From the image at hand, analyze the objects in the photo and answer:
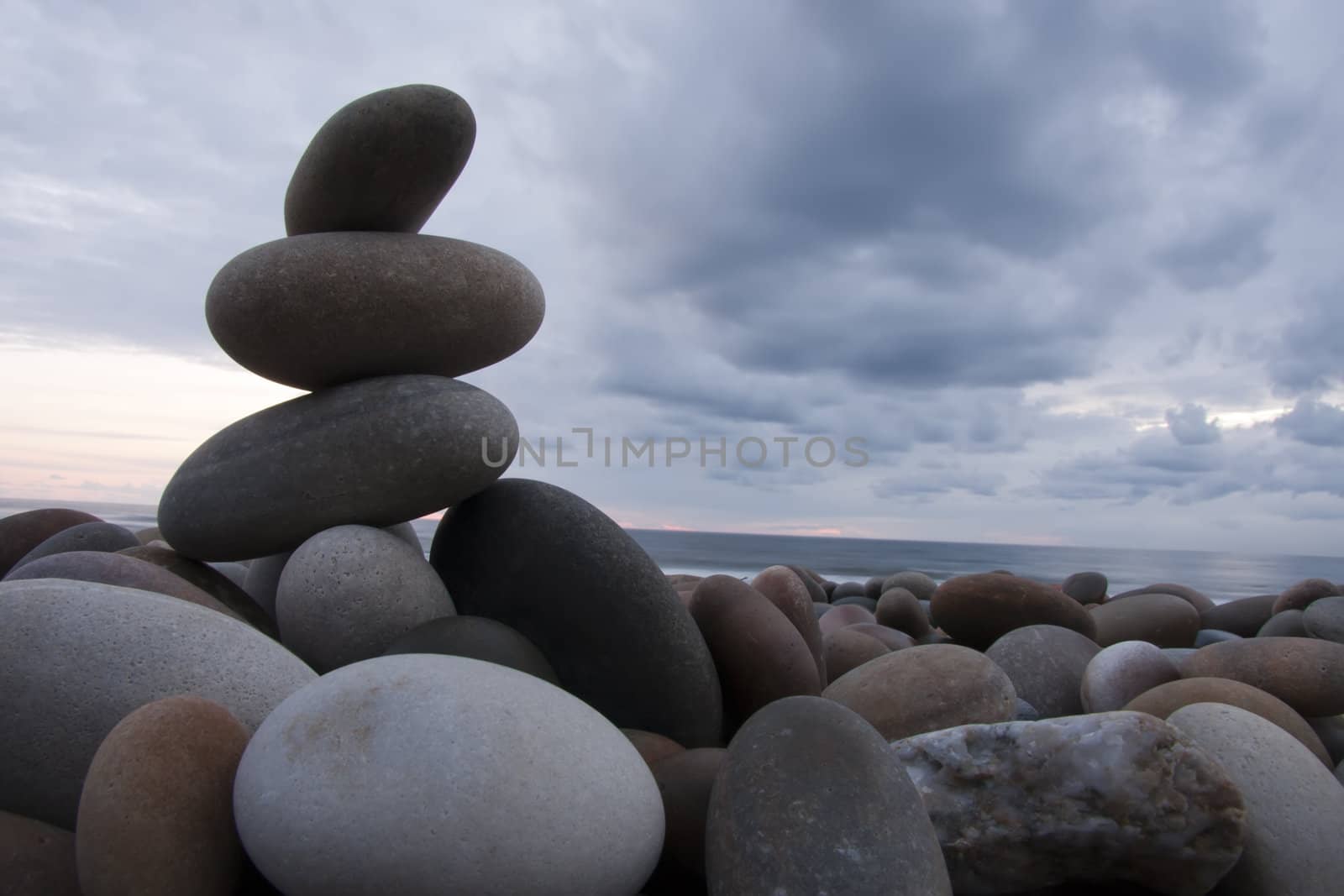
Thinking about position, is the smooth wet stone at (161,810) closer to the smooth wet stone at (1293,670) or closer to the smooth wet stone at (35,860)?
the smooth wet stone at (35,860)

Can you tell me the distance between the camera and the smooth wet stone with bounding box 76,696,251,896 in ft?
6.30

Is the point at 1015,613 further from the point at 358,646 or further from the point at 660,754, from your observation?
the point at 358,646

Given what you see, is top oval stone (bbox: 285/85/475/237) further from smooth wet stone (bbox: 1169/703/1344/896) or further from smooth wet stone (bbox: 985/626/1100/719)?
smooth wet stone (bbox: 1169/703/1344/896)

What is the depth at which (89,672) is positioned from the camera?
250cm

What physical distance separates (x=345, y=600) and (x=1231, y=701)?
322 cm

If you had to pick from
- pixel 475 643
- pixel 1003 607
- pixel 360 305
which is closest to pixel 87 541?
pixel 360 305

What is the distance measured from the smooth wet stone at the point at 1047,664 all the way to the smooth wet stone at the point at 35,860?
347 cm

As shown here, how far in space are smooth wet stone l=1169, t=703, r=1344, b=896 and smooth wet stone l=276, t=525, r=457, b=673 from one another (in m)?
2.64

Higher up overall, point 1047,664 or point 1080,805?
point 1047,664

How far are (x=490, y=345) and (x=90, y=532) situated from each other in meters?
2.30

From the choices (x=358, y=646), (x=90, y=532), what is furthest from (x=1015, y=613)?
(x=90, y=532)

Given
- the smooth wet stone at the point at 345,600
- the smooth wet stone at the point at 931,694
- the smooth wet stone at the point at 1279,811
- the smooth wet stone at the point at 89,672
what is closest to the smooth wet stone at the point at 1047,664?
the smooth wet stone at the point at 931,694

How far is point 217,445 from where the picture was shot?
3.84 m

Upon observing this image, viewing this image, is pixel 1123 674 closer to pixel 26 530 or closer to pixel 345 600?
pixel 345 600
